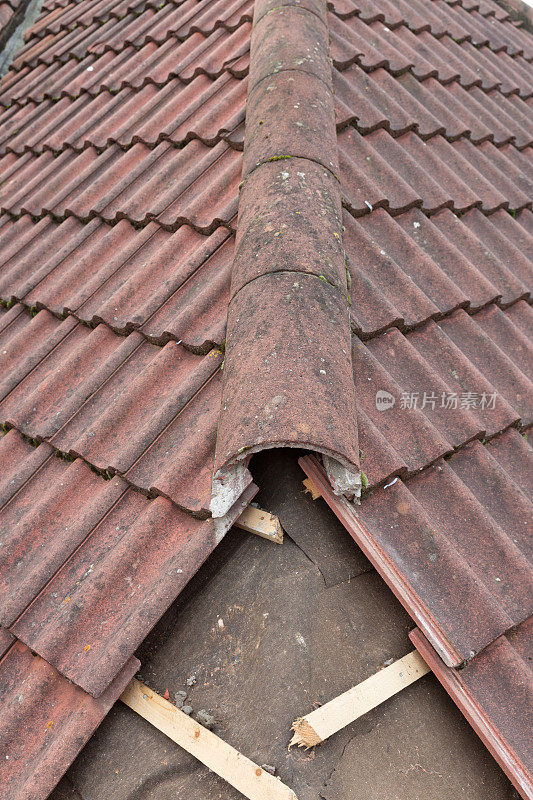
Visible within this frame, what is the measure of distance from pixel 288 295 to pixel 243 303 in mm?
186

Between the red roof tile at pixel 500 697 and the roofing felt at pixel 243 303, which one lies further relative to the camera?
the roofing felt at pixel 243 303

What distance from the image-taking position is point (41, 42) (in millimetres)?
4977

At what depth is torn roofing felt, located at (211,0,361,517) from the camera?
1.58 m

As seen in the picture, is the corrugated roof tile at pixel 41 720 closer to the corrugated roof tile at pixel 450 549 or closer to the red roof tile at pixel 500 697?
the corrugated roof tile at pixel 450 549

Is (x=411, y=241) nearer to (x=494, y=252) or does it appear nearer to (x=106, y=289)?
(x=494, y=252)

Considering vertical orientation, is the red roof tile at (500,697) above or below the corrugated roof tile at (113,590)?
below

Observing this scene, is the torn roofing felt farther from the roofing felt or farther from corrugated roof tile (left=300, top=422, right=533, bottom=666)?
corrugated roof tile (left=300, top=422, right=533, bottom=666)

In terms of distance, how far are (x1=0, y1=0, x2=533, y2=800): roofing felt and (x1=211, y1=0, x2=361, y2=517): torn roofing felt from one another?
1cm

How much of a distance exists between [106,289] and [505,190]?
93.9 inches

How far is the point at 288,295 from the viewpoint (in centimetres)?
180

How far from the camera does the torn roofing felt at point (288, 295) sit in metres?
1.58

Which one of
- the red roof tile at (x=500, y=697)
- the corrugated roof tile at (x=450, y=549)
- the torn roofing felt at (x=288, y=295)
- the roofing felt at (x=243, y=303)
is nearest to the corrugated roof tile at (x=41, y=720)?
the roofing felt at (x=243, y=303)

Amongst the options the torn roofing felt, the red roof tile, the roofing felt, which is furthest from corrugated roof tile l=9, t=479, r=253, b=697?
the red roof tile

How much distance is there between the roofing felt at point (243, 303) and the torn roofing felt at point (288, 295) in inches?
0.4
